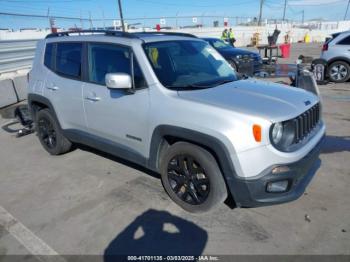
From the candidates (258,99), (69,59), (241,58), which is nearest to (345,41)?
(241,58)

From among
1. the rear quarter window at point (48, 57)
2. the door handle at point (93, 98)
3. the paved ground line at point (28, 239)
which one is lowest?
the paved ground line at point (28, 239)

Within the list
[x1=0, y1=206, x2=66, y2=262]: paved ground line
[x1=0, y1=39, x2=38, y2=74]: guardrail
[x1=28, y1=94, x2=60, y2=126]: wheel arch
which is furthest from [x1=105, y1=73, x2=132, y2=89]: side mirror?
[x1=0, y1=39, x2=38, y2=74]: guardrail

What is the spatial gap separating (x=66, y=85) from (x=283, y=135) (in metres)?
3.12

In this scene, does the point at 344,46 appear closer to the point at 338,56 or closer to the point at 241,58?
the point at 338,56

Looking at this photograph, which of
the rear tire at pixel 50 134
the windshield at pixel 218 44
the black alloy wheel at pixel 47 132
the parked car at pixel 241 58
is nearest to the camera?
the rear tire at pixel 50 134

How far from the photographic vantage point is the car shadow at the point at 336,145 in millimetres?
4896

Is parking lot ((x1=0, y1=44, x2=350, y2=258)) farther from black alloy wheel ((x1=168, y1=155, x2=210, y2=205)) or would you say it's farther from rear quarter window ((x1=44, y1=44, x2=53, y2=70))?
rear quarter window ((x1=44, y1=44, x2=53, y2=70))

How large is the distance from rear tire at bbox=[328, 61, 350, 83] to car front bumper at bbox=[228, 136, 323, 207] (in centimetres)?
876

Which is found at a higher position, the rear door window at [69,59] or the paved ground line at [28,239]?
the rear door window at [69,59]

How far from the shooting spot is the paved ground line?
113 inches

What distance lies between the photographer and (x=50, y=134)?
524cm

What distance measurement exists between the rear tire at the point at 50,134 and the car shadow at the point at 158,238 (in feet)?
7.74

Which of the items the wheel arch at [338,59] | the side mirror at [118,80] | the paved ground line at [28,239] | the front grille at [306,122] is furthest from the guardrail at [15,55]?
the wheel arch at [338,59]

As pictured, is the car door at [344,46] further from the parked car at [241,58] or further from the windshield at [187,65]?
the windshield at [187,65]
